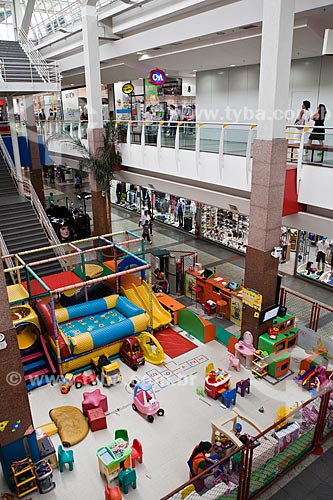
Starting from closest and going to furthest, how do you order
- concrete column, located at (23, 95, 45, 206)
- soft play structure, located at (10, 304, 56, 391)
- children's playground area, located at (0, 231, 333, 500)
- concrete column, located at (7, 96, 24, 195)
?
children's playground area, located at (0, 231, 333, 500)
soft play structure, located at (10, 304, 56, 391)
concrete column, located at (7, 96, 24, 195)
concrete column, located at (23, 95, 45, 206)

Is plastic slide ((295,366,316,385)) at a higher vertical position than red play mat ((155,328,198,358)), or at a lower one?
higher

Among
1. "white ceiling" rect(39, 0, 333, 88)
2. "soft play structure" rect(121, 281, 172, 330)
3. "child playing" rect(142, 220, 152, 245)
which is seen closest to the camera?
"white ceiling" rect(39, 0, 333, 88)

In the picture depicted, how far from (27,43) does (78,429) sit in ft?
56.0

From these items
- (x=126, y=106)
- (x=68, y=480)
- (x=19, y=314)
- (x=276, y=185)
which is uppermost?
(x=126, y=106)

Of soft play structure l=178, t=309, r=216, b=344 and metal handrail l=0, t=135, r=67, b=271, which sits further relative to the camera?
metal handrail l=0, t=135, r=67, b=271

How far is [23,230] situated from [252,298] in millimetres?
8697

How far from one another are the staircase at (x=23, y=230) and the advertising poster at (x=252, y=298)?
666 cm

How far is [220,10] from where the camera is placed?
10766 mm

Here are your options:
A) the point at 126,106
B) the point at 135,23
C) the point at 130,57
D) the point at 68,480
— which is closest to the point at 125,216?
the point at 126,106

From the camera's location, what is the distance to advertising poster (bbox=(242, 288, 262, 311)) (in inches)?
376

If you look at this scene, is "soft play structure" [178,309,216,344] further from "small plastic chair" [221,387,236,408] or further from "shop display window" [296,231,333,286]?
"shop display window" [296,231,333,286]

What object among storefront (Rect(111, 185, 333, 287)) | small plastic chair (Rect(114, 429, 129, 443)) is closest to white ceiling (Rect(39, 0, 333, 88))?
storefront (Rect(111, 185, 333, 287))

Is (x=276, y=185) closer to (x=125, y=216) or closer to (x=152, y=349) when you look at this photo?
(x=152, y=349)

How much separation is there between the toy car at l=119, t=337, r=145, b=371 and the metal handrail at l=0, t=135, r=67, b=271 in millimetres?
4680
